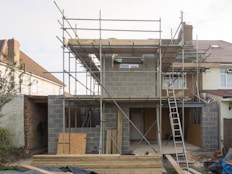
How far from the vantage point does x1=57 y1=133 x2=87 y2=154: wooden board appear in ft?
38.8

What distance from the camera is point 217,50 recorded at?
2027 cm

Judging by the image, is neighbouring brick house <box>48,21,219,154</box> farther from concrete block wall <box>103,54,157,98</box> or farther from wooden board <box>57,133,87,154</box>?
Result: wooden board <box>57,133,87,154</box>

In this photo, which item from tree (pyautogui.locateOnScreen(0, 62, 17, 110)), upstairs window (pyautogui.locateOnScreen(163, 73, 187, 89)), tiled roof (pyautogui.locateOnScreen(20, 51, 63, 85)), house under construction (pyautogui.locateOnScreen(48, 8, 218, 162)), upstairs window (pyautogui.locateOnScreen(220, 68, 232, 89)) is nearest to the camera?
tree (pyautogui.locateOnScreen(0, 62, 17, 110))

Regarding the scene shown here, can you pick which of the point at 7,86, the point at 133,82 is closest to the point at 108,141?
the point at 133,82

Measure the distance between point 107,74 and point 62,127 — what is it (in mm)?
3351

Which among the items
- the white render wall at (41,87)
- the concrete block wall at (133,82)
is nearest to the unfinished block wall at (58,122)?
the concrete block wall at (133,82)

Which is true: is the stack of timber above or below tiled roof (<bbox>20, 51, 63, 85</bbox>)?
below

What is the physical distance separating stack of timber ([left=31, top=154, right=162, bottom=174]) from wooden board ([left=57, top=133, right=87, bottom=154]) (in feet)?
10.1

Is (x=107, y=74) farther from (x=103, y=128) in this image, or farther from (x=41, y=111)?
(x=41, y=111)

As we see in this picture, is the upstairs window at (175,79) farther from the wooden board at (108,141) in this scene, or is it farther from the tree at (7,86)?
the tree at (7,86)

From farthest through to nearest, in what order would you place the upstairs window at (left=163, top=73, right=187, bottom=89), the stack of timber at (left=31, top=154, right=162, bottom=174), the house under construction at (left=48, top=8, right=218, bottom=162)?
the upstairs window at (left=163, top=73, right=187, bottom=89), the house under construction at (left=48, top=8, right=218, bottom=162), the stack of timber at (left=31, top=154, right=162, bottom=174)

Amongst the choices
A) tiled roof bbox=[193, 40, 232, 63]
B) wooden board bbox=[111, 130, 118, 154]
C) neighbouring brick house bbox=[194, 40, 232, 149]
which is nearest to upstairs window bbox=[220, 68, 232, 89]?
neighbouring brick house bbox=[194, 40, 232, 149]

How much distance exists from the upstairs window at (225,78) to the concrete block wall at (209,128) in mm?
5343

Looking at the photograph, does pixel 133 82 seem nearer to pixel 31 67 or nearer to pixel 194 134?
pixel 194 134
